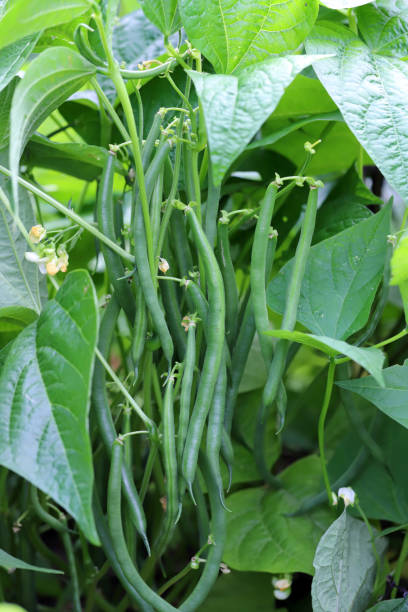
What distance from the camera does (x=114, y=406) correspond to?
1.99 feet

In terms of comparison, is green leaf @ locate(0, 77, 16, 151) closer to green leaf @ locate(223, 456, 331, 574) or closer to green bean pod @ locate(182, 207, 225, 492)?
green bean pod @ locate(182, 207, 225, 492)

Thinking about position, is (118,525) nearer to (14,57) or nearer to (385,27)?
(14,57)

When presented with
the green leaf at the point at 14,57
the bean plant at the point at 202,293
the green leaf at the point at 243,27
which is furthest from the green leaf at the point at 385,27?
the green leaf at the point at 14,57

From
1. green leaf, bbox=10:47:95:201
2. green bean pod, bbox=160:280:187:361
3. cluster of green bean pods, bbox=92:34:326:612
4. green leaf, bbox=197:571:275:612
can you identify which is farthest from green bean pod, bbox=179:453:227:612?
green leaf, bbox=10:47:95:201

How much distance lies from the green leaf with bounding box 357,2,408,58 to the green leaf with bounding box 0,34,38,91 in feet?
1.12

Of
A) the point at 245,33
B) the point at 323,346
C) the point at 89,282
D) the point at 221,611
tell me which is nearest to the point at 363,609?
the point at 221,611

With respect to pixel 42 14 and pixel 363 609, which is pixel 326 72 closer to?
pixel 42 14

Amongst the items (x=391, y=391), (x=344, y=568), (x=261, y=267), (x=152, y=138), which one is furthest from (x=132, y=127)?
(x=344, y=568)

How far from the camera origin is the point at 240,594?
0.75 metres

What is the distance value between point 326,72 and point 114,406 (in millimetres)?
380

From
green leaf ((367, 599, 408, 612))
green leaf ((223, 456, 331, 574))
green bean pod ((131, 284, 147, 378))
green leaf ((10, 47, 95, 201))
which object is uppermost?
green leaf ((10, 47, 95, 201))

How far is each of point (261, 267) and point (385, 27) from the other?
0.31 m

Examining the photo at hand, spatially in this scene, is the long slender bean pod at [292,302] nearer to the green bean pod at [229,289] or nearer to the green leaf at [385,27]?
the green bean pod at [229,289]

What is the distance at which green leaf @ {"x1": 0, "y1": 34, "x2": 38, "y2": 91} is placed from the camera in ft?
1.63
